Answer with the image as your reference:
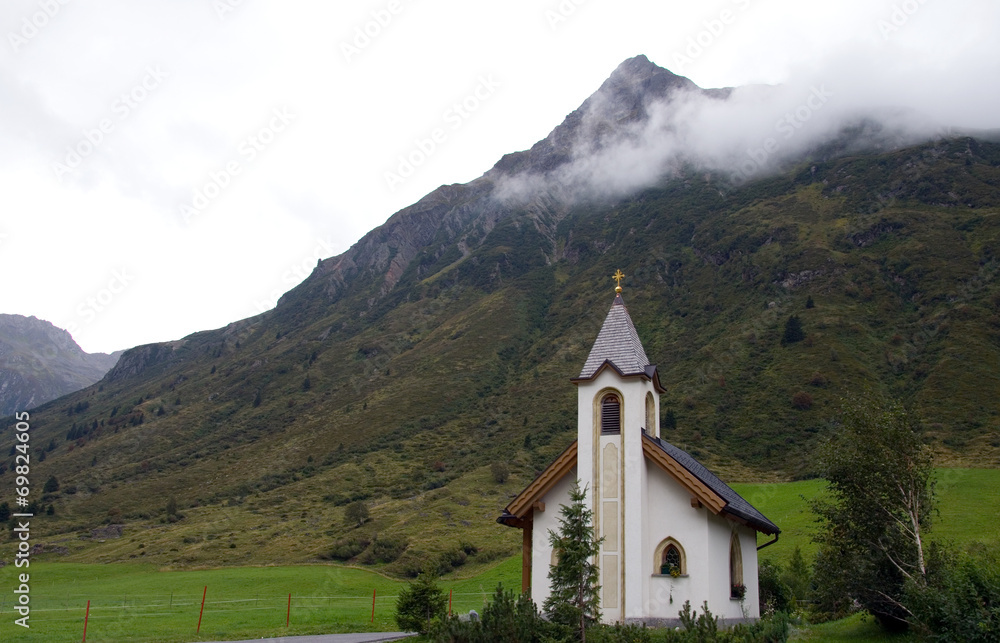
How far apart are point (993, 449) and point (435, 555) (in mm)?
53880

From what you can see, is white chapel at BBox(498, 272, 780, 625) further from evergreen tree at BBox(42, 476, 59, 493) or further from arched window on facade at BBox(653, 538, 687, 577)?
evergreen tree at BBox(42, 476, 59, 493)

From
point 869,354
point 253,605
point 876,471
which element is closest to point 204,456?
point 253,605

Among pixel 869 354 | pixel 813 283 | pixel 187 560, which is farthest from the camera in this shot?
pixel 813 283

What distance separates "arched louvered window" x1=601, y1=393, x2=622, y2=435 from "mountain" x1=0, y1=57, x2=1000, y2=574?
3686 cm

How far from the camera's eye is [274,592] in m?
42.4

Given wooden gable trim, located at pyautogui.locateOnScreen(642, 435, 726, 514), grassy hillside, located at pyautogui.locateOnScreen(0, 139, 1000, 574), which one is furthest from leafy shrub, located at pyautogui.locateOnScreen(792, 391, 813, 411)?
wooden gable trim, located at pyautogui.locateOnScreen(642, 435, 726, 514)

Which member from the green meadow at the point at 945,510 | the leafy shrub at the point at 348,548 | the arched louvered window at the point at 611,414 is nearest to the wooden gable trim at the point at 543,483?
the arched louvered window at the point at 611,414

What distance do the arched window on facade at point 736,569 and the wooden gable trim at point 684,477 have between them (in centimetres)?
291

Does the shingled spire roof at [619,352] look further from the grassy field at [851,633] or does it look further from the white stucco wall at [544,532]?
the grassy field at [851,633]

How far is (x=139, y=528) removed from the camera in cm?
8431

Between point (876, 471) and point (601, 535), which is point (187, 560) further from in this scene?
point (876, 471)

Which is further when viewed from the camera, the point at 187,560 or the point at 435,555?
the point at 187,560

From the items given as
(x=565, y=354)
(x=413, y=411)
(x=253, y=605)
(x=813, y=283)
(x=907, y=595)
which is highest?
(x=813, y=283)

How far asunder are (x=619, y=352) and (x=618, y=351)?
0.07 m
